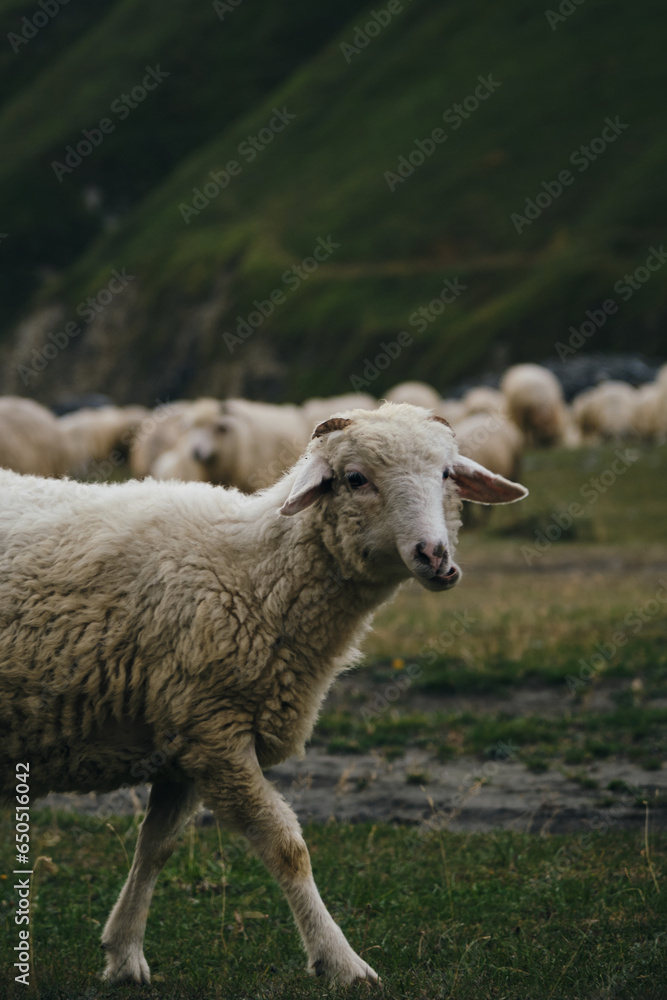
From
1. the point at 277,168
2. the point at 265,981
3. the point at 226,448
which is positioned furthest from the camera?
the point at 277,168

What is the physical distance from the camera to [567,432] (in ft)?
114

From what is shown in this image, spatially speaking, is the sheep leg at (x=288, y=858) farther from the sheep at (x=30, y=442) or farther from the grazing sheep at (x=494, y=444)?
the grazing sheep at (x=494, y=444)

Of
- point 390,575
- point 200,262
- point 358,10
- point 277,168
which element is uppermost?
point 358,10

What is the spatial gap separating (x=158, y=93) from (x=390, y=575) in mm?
128286

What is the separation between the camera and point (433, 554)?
13.2ft

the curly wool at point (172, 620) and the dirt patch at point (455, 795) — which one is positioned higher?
the curly wool at point (172, 620)

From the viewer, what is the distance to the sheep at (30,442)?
65.7 ft

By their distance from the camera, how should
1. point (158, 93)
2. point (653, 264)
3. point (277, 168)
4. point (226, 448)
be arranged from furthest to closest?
point (158, 93) → point (277, 168) → point (653, 264) → point (226, 448)

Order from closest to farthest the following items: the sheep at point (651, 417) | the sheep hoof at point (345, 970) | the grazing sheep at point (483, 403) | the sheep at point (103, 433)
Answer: the sheep hoof at point (345, 970) < the grazing sheep at point (483, 403) < the sheep at point (651, 417) < the sheep at point (103, 433)

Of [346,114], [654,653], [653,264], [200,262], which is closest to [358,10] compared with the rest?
[346,114]

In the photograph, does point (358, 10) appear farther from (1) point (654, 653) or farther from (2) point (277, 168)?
(1) point (654, 653)

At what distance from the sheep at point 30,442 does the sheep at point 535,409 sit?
16.8 meters

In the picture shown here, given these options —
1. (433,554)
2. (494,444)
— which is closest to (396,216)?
(494,444)

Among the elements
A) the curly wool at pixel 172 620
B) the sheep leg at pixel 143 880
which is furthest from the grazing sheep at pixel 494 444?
the sheep leg at pixel 143 880
